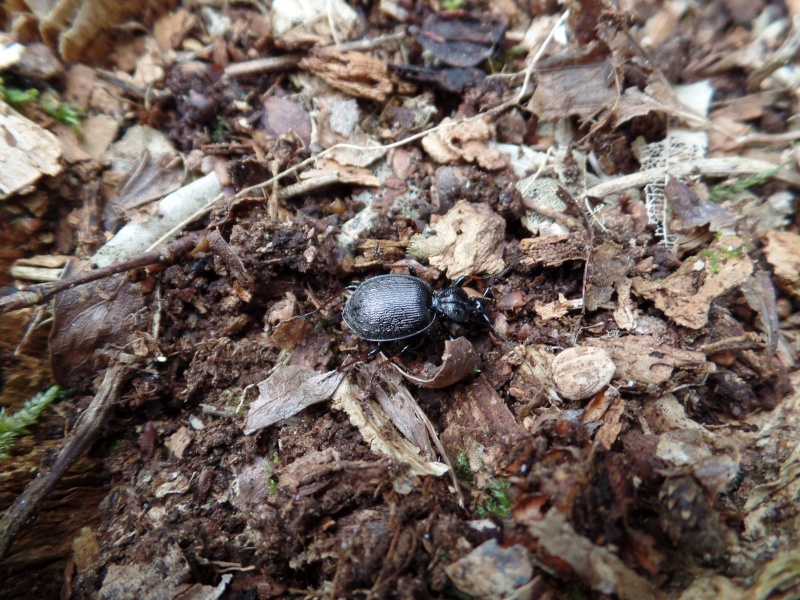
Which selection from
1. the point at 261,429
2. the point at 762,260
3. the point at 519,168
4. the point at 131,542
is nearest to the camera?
the point at 131,542

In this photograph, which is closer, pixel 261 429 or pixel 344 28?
pixel 261 429

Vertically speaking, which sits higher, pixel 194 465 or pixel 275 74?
pixel 275 74

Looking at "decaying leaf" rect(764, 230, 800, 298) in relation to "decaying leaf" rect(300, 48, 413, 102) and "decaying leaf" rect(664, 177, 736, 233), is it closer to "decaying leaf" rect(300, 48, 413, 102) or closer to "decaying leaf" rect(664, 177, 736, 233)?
"decaying leaf" rect(664, 177, 736, 233)

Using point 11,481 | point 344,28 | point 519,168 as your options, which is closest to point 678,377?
point 519,168

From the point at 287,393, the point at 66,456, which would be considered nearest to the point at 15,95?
the point at 66,456

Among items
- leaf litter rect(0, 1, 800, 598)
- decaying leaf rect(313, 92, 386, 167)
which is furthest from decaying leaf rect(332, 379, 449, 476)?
decaying leaf rect(313, 92, 386, 167)

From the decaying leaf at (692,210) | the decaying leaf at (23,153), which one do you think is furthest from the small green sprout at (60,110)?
the decaying leaf at (692,210)

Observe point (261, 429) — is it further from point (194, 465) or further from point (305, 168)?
point (305, 168)
